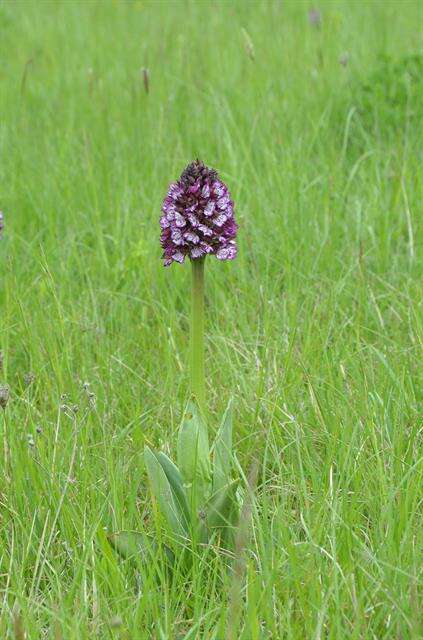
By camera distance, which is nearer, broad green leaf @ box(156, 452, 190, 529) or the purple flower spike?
the purple flower spike

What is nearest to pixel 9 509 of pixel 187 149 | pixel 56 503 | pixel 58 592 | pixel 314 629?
pixel 56 503

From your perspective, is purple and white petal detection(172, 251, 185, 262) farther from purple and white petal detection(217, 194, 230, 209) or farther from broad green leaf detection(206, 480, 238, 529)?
→ broad green leaf detection(206, 480, 238, 529)

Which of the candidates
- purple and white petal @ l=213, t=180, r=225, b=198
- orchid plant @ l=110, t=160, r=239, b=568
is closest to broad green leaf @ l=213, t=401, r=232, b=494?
orchid plant @ l=110, t=160, r=239, b=568

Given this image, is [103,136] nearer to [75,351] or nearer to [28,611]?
[75,351]

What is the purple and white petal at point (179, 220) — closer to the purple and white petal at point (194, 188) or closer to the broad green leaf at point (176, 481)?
the purple and white petal at point (194, 188)

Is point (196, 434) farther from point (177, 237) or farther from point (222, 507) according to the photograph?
point (177, 237)

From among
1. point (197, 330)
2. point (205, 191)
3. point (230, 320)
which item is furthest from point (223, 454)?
point (230, 320)
